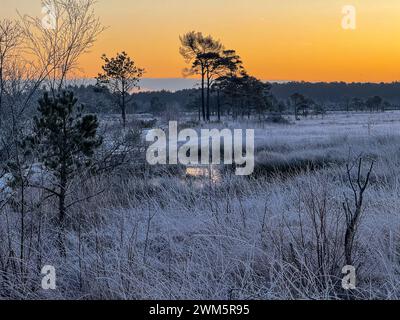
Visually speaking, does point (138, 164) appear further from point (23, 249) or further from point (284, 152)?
point (23, 249)

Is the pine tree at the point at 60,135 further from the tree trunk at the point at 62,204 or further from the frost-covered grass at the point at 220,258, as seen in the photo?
the frost-covered grass at the point at 220,258

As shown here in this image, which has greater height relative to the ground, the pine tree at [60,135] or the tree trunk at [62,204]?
the pine tree at [60,135]

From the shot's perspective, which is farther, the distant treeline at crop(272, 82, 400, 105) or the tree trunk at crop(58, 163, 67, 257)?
the distant treeline at crop(272, 82, 400, 105)

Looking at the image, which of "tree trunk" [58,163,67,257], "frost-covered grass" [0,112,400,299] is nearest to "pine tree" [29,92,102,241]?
"tree trunk" [58,163,67,257]

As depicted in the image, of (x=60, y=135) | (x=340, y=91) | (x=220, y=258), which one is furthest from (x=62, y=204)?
(x=340, y=91)

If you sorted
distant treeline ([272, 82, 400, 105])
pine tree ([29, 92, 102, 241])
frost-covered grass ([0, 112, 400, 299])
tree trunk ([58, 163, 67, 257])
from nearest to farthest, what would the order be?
frost-covered grass ([0, 112, 400, 299]) → tree trunk ([58, 163, 67, 257]) → pine tree ([29, 92, 102, 241]) → distant treeline ([272, 82, 400, 105])

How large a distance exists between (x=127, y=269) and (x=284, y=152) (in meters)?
15.9

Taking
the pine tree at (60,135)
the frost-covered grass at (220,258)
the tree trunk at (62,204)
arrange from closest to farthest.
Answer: the frost-covered grass at (220,258) → the tree trunk at (62,204) → the pine tree at (60,135)

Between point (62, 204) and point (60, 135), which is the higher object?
point (60, 135)

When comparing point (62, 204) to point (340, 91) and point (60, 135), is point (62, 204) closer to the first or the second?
point (60, 135)

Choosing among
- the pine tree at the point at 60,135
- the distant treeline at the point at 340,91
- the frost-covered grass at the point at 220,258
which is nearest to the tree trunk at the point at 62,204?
the pine tree at the point at 60,135

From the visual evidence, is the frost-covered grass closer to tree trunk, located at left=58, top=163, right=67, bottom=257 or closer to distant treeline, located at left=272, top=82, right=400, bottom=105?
A: tree trunk, located at left=58, top=163, right=67, bottom=257

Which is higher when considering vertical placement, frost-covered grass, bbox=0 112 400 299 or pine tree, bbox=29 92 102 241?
pine tree, bbox=29 92 102 241

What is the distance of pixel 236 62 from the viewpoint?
46.9 meters
